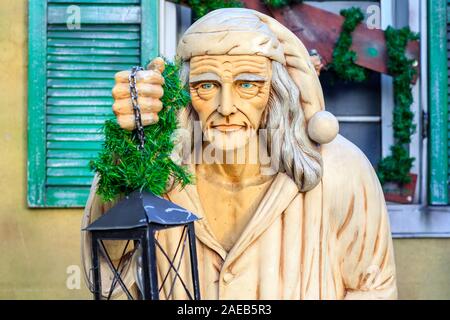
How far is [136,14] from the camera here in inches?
220

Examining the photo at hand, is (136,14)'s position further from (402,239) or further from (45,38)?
(402,239)

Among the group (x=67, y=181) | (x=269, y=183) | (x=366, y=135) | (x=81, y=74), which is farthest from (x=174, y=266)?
(x=366, y=135)

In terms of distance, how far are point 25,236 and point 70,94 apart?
0.70 meters

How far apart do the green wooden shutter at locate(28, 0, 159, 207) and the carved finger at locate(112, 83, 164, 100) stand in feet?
8.08

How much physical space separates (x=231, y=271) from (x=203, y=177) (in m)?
0.30

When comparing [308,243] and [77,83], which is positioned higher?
[77,83]

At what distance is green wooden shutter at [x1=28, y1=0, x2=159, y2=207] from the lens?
5.61 meters

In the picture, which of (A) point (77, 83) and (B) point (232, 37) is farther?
(A) point (77, 83)

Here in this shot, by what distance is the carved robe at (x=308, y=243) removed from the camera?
345 centimetres

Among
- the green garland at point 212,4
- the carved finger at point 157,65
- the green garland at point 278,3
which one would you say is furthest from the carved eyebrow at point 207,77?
the green garland at point 278,3

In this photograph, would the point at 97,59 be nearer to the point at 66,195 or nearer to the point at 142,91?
the point at 66,195

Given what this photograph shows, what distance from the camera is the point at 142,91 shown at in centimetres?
312
